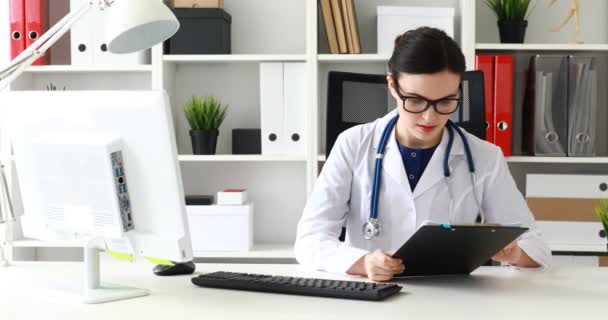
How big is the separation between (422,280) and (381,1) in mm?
1861

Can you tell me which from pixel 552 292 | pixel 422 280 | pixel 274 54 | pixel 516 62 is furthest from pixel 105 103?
pixel 516 62

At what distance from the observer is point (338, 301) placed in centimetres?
151

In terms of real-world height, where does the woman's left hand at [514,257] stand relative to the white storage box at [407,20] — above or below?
below

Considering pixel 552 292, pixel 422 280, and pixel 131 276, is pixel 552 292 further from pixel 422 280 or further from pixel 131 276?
pixel 131 276

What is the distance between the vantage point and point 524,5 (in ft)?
10.2

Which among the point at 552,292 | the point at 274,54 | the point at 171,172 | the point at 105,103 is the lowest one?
the point at 552,292

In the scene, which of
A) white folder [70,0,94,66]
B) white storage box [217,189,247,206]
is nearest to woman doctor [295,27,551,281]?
white storage box [217,189,247,206]

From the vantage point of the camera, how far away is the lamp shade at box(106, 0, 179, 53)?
5.41ft

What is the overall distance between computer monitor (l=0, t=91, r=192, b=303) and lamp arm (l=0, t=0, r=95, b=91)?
0.22 metres

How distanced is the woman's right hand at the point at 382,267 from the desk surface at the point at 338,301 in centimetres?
4

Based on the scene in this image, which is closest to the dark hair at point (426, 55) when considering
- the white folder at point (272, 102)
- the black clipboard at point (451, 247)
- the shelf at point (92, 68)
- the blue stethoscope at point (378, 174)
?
the blue stethoscope at point (378, 174)

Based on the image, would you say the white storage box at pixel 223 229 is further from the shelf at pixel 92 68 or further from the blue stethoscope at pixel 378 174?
the blue stethoscope at pixel 378 174

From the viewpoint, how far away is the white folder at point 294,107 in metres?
3.17

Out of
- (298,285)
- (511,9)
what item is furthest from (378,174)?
Answer: (511,9)
